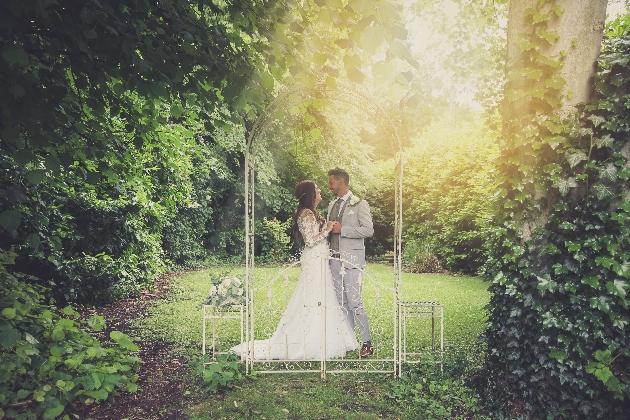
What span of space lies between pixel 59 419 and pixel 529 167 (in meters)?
4.39

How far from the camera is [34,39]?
382cm

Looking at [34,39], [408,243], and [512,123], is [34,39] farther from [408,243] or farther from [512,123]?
[408,243]

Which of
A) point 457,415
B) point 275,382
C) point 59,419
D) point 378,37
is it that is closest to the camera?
point 378,37

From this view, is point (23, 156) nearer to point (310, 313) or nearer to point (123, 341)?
point (123, 341)

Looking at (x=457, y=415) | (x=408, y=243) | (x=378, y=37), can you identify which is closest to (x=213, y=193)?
(x=408, y=243)

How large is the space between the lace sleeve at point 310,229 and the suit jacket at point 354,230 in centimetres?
26

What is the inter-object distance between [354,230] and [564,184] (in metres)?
2.48

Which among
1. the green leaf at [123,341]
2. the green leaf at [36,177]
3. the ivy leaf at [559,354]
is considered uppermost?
the green leaf at [36,177]

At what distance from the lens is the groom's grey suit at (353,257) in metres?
5.50

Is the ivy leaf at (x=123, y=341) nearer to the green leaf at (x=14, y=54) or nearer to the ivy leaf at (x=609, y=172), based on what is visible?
the green leaf at (x=14, y=54)

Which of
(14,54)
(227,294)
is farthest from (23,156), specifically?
(227,294)

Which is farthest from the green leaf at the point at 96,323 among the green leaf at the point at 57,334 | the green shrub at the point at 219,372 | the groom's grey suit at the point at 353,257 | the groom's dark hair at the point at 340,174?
the groom's dark hair at the point at 340,174

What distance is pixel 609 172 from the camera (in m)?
3.50

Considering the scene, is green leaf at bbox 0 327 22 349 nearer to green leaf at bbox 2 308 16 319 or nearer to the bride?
green leaf at bbox 2 308 16 319
